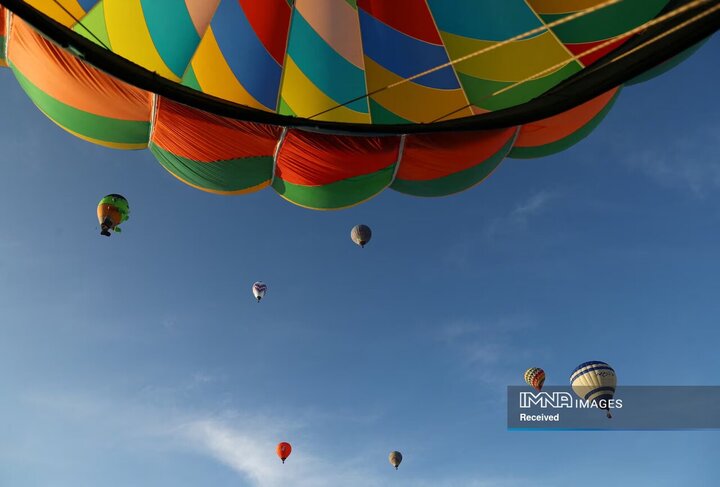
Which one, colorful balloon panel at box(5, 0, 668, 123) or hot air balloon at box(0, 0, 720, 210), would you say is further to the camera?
colorful balloon panel at box(5, 0, 668, 123)

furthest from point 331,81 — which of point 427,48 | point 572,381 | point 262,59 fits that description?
point 572,381

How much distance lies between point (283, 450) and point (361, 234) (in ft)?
22.5

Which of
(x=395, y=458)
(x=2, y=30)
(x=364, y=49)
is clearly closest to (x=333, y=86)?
(x=364, y=49)

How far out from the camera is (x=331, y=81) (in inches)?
164

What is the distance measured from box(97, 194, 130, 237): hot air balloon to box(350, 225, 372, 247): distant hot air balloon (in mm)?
4891

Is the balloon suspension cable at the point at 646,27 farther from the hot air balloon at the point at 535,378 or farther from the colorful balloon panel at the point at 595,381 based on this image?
the hot air balloon at the point at 535,378

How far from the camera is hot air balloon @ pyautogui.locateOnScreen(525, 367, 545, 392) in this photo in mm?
15805

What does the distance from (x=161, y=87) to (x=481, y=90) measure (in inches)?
92.6

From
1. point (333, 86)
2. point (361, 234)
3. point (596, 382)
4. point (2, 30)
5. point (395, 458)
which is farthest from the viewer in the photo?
point (395, 458)

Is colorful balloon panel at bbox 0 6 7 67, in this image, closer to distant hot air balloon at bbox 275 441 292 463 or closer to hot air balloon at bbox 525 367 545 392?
distant hot air balloon at bbox 275 441 292 463

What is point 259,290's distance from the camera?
48.9ft

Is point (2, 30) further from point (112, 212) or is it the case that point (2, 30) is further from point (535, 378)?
point (535, 378)

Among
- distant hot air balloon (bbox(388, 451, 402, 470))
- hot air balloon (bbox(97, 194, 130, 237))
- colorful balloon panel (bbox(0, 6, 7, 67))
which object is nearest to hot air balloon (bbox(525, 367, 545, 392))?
distant hot air balloon (bbox(388, 451, 402, 470))

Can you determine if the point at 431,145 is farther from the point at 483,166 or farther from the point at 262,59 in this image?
the point at 262,59
